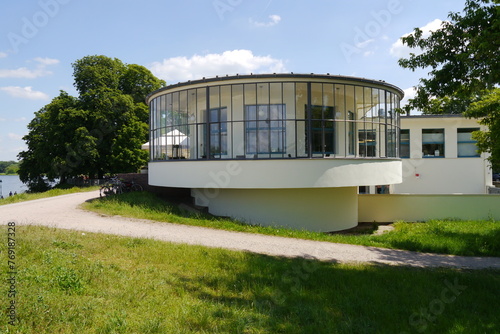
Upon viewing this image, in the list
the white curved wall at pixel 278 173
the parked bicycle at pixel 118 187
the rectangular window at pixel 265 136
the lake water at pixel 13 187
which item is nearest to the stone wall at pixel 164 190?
the parked bicycle at pixel 118 187

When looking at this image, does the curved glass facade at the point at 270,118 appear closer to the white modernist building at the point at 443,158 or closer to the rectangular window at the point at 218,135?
the rectangular window at the point at 218,135

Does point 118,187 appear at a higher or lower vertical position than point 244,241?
higher

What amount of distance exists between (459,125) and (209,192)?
19431 mm

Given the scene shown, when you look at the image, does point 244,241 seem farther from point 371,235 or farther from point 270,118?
point 270,118

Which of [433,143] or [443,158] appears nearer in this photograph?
[443,158]

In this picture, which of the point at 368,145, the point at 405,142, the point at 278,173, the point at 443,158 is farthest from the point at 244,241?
the point at 443,158

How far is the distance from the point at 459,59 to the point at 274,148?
6921mm

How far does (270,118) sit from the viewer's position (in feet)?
50.5

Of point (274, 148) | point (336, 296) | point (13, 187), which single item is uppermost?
point (274, 148)

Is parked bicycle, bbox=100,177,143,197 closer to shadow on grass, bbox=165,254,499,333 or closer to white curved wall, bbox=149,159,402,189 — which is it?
white curved wall, bbox=149,159,402,189

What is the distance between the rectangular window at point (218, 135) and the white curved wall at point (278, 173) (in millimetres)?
998

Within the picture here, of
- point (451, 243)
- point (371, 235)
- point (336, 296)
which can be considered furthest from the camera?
point (371, 235)

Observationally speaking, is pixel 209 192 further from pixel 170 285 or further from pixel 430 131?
pixel 430 131

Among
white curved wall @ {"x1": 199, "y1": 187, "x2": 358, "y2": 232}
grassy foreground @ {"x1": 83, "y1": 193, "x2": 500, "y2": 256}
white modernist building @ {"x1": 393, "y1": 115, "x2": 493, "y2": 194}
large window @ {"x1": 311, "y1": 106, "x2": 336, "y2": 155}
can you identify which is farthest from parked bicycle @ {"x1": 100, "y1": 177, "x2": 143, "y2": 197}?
white modernist building @ {"x1": 393, "y1": 115, "x2": 493, "y2": 194}
